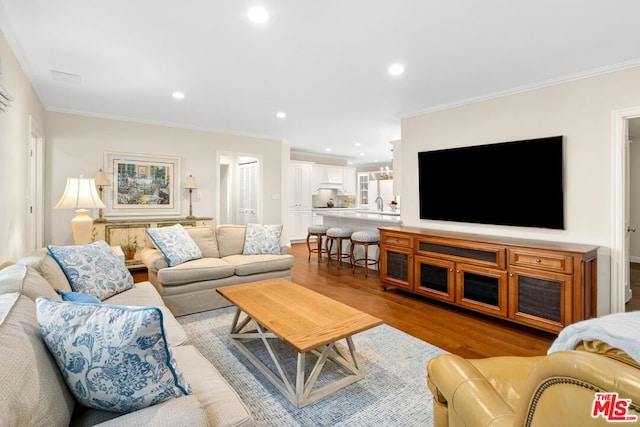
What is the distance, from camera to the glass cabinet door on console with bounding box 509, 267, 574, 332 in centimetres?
269

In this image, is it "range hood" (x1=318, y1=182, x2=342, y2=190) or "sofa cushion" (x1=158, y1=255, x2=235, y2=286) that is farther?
"range hood" (x1=318, y1=182, x2=342, y2=190)

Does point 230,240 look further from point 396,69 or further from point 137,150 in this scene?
point 396,69

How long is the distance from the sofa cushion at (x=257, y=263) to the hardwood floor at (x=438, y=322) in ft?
2.24

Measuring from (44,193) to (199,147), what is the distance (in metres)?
2.29

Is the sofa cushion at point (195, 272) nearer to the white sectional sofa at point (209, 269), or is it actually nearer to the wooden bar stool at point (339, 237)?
the white sectional sofa at point (209, 269)

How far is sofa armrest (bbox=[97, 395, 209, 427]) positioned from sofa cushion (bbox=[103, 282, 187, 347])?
79 cm

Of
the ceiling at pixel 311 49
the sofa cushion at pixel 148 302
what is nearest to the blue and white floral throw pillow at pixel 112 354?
the sofa cushion at pixel 148 302

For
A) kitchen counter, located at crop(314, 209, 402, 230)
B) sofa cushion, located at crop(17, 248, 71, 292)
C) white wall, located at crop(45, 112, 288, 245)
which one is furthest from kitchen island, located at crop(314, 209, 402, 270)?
sofa cushion, located at crop(17, 248, 71, 292)

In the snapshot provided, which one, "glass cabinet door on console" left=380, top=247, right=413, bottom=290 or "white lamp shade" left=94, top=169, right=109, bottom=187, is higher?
"white lamp shade" left=94, top=169, right=109, bottom=187

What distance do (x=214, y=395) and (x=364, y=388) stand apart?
1.15m

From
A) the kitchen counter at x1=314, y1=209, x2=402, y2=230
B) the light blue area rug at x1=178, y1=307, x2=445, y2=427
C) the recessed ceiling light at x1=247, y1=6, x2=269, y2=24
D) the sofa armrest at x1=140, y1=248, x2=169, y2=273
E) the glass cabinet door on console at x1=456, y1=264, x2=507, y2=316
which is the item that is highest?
the recessed ceiling light at x1=247, y1=6, x2=269, y2=24

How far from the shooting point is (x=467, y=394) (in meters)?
1.08

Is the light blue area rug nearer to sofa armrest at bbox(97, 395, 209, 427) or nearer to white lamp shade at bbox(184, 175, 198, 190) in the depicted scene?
sofa armrest at bbox(97, 395, 209, 427)

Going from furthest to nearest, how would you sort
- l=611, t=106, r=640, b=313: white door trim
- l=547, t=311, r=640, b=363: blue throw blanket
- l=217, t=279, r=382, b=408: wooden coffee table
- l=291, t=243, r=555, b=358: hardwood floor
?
l=611, t=106, r=640, b=313: white door trim
l=291, t=243, r=555, b=358: hardwood floor
l=217, t=279, r=382, b=408: wooden coffee table
l=547, t=311, r=640, b=363: blue throw blanket
